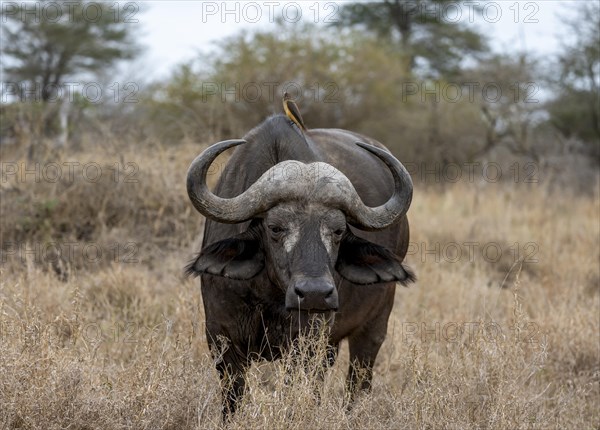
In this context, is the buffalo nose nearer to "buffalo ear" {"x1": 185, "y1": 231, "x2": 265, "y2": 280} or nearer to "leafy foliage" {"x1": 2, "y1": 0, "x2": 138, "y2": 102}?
"buffalo ear" {"x1": 185, "y1": 231, "x2": 265, "y2": 280}

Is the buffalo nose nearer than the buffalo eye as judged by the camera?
Yes

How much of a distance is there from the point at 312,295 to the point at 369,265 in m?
0.75

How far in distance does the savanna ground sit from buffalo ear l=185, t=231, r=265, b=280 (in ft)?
1.26

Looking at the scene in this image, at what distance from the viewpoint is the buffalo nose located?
156 inches

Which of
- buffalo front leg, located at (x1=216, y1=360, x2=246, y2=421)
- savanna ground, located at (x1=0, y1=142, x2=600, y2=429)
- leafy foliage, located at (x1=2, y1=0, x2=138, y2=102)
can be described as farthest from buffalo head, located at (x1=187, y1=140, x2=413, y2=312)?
leafy foliage, located at (x1=2, y1=0, x2=138, y2=102)

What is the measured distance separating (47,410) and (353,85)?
43.7 ft

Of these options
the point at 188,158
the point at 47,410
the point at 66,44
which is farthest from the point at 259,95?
the point at 47,410

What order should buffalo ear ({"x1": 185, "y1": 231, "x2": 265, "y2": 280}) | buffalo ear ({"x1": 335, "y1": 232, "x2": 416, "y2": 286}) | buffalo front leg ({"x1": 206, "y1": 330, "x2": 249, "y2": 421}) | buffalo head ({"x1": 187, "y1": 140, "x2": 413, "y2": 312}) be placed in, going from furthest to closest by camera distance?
buffalo front leg ({"x1": 206, "y1": 330, "x2": 249, "y2": 421}) → buffalo ear ({"x1": 335, "y1": 232, "x2": 416, "y2": 286}) → buffalo ear ({"x1": 185, "y1": 231, "x2": 265, "y2": 280}) → buffalo head ({"x1": 187, "y1": 140, "x2": 413, "y2": 312})

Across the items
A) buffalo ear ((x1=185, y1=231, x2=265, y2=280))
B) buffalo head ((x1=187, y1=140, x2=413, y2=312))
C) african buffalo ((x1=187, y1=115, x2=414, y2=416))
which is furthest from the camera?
buffalo ear ((x1=185, y1=231, x2=265, y2=280))

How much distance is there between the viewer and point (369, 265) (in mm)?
4633

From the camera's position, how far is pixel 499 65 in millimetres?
18781

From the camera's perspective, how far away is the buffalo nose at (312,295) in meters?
3.96

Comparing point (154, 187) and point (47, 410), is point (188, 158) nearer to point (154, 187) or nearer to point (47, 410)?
point (154, 187)

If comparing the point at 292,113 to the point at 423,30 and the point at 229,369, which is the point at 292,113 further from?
the point at 423,30
